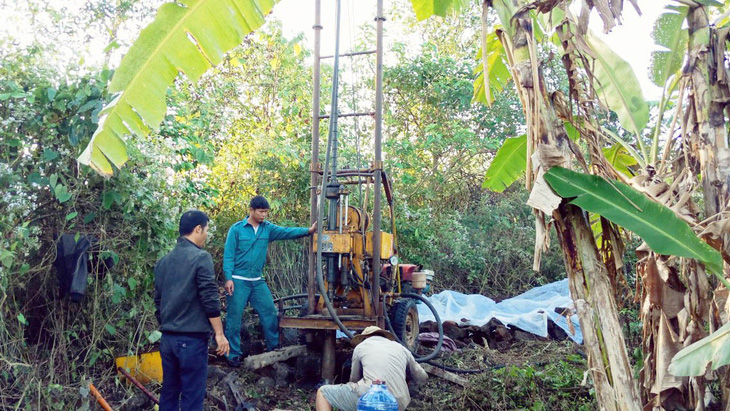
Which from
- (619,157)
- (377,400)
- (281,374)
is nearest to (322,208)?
(281,374)

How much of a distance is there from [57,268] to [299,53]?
6.60m

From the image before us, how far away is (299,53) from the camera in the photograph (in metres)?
10.9

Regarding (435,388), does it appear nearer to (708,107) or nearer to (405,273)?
(405,273)

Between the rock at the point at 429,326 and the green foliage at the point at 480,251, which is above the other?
the green foliage at the point at 480,251

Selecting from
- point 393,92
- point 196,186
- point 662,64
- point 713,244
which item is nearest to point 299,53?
point 393,92

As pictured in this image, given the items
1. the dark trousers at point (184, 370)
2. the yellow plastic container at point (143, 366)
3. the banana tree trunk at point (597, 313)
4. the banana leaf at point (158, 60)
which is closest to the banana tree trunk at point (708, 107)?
the banana tree trunk at point (597, 313)

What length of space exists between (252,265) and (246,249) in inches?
8.0

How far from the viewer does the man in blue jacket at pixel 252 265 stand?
23.7 feet

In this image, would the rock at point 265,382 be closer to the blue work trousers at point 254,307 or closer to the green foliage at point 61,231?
the blue work trousers at point 254,307

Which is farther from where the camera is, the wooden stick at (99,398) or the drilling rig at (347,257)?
the drilling rig at (347,257)

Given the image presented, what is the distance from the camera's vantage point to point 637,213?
11.4 feet

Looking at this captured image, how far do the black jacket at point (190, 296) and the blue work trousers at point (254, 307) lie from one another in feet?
7.75

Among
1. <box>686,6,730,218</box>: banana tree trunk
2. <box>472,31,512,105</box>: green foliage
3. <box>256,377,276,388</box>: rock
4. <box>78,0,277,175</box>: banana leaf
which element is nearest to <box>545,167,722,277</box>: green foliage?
<box>686,6,730,218</box>: banana tree trunk

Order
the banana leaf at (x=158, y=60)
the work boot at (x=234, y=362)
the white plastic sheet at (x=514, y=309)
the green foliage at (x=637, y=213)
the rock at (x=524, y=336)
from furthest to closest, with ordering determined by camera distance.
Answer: the white plastic sheet at (x=514, y=309), the rock at (x=524, y=336), the work boot at (x=234, y=362), the banana leaf at (x=158, y=60), the green foliage at (x=637, y=213)
